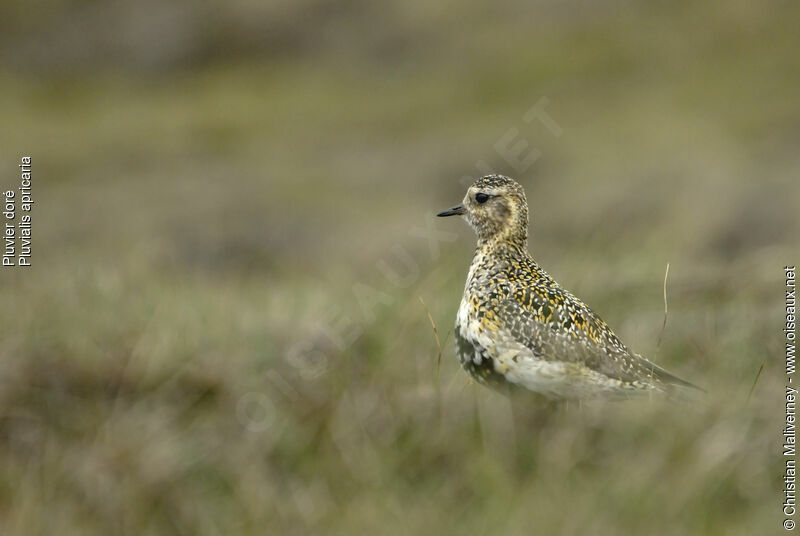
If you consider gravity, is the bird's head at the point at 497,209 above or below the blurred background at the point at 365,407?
above

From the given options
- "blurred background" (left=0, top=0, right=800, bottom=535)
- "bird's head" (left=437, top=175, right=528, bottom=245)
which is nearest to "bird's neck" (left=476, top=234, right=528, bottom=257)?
"bird's head" (left=437, top=175, right=528, bottom=245)

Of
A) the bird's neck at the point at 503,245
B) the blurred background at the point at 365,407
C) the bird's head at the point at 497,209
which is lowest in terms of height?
the blurred background at the point at 365,407

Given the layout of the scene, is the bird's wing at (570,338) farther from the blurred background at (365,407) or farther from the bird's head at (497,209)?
the bird's head at (497,209)

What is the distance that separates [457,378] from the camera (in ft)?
15.7

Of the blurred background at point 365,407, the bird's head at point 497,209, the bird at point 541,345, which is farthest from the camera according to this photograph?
the bird's head at point 497,209

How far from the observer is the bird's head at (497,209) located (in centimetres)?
493

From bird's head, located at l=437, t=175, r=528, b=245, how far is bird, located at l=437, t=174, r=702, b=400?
0.66 feet

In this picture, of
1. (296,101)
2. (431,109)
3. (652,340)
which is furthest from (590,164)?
(652,340)

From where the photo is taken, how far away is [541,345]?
14.3 ft

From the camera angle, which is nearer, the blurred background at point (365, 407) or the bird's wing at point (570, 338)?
the blurred background at point (365, 407)

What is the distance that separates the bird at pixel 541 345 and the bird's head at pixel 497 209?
20 centimetres

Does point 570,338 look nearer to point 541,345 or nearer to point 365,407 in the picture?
point 541,345

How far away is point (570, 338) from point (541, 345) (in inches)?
5.2

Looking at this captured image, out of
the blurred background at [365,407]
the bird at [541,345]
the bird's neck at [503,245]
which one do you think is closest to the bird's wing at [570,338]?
the bird at [541,345]
